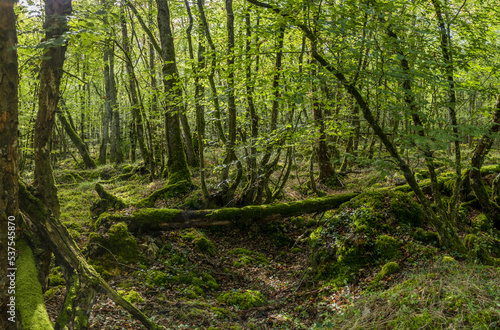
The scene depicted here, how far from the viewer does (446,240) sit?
516 cm

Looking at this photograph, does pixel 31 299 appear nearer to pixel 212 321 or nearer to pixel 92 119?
pixel 212 321

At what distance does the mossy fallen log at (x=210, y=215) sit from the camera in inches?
252

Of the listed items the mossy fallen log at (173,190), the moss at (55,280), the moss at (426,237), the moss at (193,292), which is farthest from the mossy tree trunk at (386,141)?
the mossy fallen log at (173,190)

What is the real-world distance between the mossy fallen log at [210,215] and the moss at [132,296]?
1838mm

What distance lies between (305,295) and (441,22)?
547cm

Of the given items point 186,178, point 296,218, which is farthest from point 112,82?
point 296,218

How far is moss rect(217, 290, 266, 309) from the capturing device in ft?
16.4

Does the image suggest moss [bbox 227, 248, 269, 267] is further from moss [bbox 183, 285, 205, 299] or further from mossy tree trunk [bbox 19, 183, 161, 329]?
mossy tree trunk [bbox 19, 183, 161, 329]

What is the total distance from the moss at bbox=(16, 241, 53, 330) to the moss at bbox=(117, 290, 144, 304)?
1568 mm

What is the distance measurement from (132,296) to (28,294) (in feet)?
5.91

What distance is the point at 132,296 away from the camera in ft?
15.3

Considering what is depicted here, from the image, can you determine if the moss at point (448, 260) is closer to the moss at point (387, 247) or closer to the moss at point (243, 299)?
the moss at point (387, 247)

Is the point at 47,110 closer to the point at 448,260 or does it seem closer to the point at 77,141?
the point at 448,260

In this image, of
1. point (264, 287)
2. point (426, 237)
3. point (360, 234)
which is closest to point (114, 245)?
point (264, 287)
